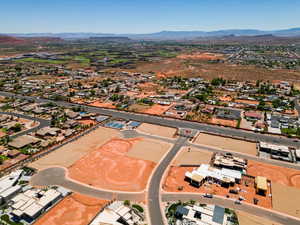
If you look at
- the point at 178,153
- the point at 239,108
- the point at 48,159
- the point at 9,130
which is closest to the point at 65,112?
the point at 9,130

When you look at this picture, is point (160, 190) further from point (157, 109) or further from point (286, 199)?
point (157, 109)

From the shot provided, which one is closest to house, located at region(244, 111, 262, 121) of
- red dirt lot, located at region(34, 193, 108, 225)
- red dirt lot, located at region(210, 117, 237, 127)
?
red dirt lot, located at region(210, 117, 237, 127)

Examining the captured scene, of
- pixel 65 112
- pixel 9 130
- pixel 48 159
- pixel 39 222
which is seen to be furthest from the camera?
pixel 65 112

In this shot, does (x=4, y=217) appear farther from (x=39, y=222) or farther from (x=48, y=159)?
(x=48, y=159)

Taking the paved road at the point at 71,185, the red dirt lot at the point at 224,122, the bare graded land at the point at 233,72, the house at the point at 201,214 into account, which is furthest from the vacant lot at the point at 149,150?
the bare graded land at the point at 233,72

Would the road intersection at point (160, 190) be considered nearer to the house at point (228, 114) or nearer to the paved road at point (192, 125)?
the paved road at point (192, 125)

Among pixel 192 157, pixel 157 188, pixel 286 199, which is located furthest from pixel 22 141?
pixel 286 199

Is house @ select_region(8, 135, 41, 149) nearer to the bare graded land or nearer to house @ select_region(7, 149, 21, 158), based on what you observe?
house @ select_region(7, 149, 21, 158)
